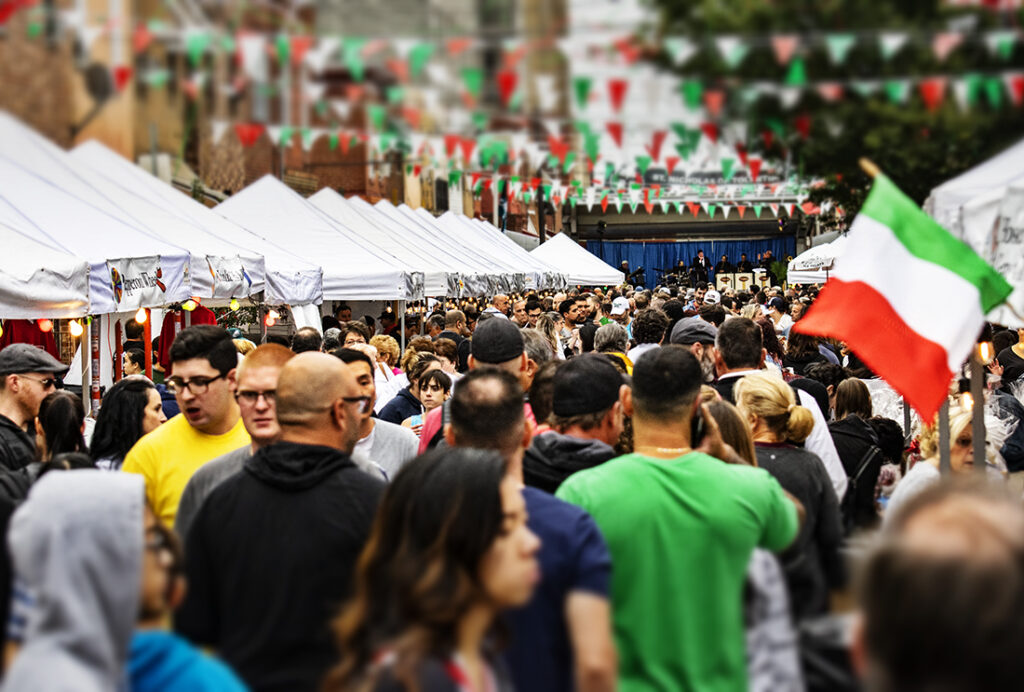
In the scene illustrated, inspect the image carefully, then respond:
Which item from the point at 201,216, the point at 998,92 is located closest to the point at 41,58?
the point at 998,92

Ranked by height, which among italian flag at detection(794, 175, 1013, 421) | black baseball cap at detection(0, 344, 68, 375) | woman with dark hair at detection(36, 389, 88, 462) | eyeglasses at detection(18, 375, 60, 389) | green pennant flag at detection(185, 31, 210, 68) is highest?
green pennant flag at detection(185, 31, 210, 68)

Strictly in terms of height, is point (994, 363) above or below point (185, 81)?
below

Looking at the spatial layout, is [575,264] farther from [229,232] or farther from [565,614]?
[565,614]

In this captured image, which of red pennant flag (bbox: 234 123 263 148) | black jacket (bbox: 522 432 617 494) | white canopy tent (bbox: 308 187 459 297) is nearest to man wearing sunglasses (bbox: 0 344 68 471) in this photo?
red pennant flag (bbox: 234 123 263 148)

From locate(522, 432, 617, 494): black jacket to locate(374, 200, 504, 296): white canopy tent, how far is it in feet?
40.6

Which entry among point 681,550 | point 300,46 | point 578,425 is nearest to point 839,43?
point 578,425

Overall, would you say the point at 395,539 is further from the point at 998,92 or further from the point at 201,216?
the point at 201,216

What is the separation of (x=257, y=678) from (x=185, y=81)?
258 centimetres

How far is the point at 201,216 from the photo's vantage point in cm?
1108

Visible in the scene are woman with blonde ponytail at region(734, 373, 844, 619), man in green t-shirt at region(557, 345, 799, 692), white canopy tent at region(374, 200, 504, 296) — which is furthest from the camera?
white canopy tent at region(374, 200, 504, 296)

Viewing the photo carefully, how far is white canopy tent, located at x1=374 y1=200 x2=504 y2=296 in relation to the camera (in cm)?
1681

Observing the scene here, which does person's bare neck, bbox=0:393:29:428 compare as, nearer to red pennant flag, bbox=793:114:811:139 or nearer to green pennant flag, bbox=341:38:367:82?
green pennant flag, bbox=341:38:367:82

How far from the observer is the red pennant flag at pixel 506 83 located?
4773 mm

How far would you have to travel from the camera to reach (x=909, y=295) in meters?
4.30
